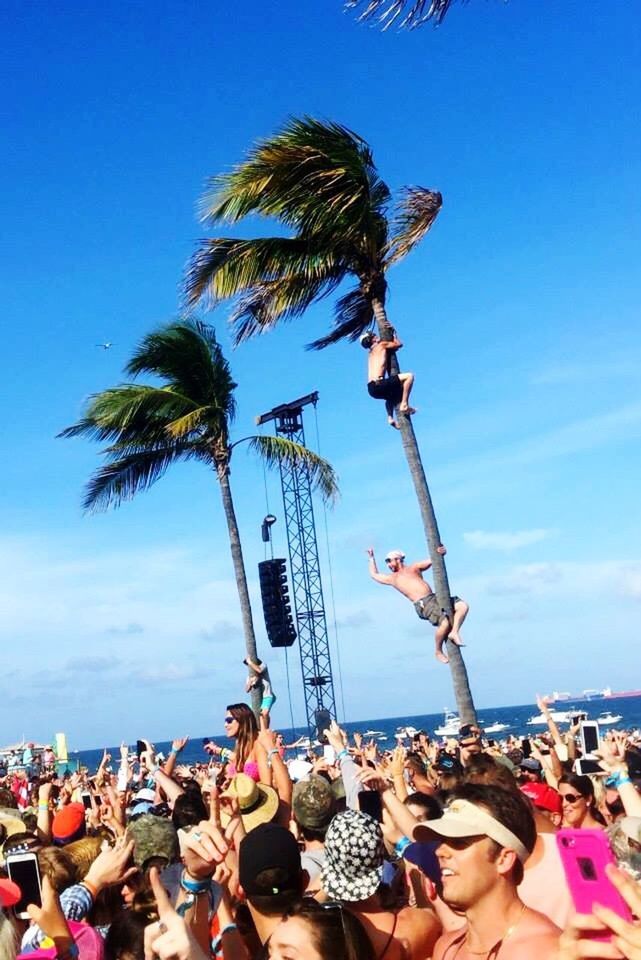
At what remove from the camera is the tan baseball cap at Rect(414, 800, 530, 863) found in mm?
3186

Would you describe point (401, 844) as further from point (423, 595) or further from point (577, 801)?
point (423, 595)

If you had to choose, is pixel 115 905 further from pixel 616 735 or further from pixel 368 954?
pixel 616 735

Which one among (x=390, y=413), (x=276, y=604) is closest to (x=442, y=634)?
(x=390, y=413)

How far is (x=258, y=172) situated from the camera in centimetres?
1262

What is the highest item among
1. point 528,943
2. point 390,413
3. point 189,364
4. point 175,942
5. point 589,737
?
point 189,364

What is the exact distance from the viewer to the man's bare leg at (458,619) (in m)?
11.7

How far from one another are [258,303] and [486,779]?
10.1 metres

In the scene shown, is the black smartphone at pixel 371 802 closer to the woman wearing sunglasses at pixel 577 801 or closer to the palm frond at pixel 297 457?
the woman wearing sunglasses at pixel 577 801

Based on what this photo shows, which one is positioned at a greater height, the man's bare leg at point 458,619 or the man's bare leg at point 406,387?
the man's bare leg at point 406,387

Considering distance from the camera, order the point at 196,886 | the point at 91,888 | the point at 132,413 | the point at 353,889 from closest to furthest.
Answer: the point at 353,889, the point at 196,886, the point at 91,888, the point at 132,413

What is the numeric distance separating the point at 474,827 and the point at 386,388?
9.52 m

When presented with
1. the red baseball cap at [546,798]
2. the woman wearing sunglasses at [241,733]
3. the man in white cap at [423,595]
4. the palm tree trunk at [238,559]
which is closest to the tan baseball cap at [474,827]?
the red baseball cap at [546,798]

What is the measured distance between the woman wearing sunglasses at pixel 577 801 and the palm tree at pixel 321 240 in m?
5.80

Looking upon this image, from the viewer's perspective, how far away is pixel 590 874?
101 inches
